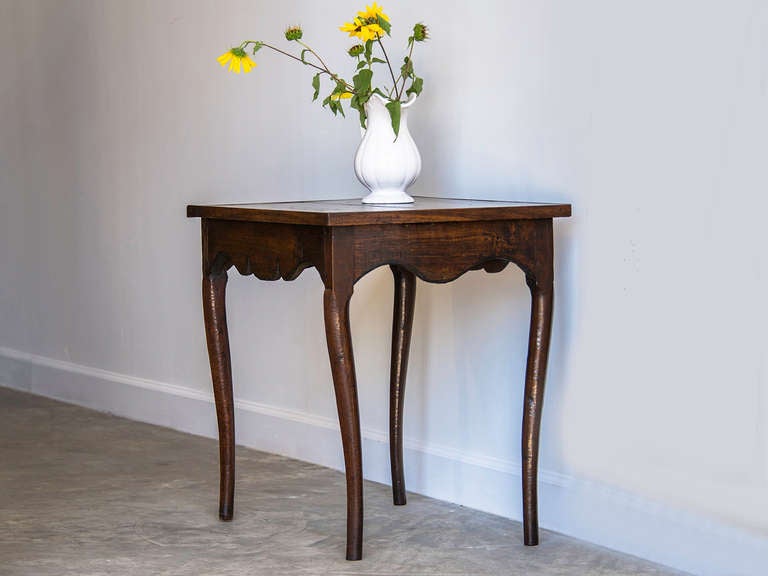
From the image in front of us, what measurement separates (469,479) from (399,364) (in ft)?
1.11

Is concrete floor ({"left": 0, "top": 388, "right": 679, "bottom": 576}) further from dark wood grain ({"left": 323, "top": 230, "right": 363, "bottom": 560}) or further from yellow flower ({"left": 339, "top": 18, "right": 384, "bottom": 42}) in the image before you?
yellow flower ({"left": 339, "top": 18, "right": 384, "bottom": 42})

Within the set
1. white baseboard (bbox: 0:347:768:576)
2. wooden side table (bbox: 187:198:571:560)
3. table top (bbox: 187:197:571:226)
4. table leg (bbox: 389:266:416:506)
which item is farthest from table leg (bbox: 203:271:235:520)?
white baseboard (bbox: 0:347:768:576)

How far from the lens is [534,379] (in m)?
2.55

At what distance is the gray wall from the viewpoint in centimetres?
233

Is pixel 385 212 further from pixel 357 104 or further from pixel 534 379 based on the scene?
pixel 534 379

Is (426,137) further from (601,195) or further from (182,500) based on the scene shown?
(182,500)

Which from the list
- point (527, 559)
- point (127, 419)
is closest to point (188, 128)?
point (127, 419)

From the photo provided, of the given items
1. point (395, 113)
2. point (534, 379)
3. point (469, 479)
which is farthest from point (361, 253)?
point (469, 479)

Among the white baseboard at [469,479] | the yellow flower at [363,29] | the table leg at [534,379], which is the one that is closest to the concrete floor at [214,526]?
the white baseboard at [469,479]

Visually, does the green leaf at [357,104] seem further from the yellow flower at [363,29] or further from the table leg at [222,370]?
the table leg at [222,370]

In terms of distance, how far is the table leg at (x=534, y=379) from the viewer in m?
2.54

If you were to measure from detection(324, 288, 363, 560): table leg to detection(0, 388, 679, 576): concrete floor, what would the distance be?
4.1 inches

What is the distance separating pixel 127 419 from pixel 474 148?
1892 mm

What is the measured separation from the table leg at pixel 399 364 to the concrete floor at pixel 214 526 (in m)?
0.09
